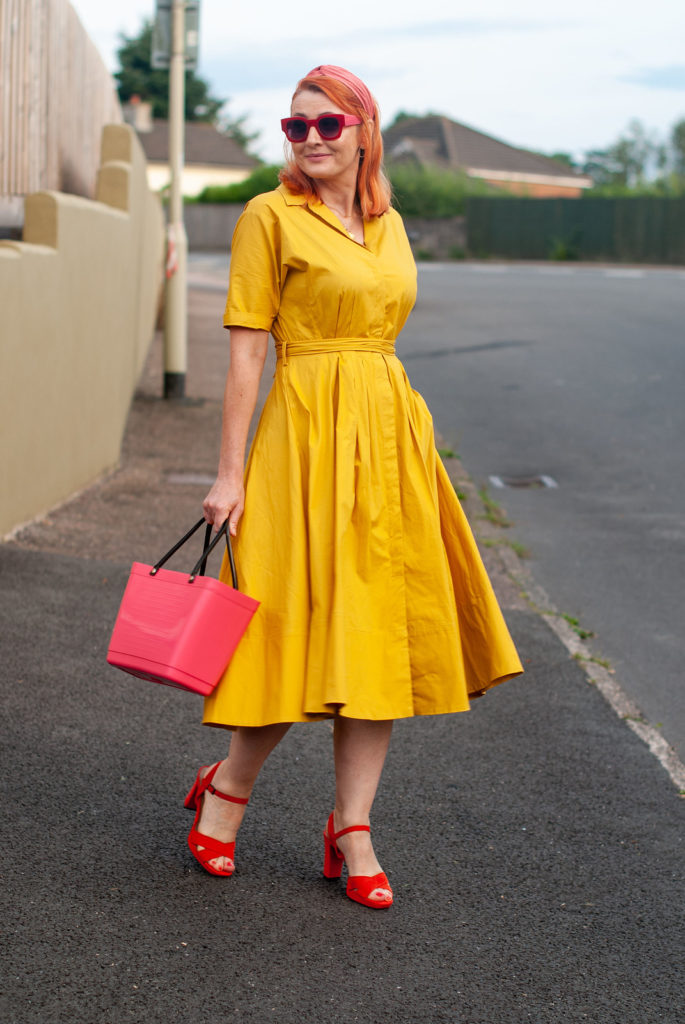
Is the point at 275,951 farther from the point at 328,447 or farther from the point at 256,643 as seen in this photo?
the point at 328,447

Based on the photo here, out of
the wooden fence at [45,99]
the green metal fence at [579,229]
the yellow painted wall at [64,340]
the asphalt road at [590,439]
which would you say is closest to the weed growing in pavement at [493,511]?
the asphalt road at [590,439]

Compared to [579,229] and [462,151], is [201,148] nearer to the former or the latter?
[462,151]

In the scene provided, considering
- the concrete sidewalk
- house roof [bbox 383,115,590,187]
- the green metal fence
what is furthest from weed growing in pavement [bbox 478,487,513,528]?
house roof [bbox 383,115,590,187]

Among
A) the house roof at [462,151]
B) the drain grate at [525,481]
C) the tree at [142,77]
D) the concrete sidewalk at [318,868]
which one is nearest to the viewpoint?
the concrete sidewalk at [318,868]

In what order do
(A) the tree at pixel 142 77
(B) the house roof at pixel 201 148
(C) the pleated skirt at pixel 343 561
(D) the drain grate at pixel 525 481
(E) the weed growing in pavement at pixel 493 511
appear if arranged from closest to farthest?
(C) the pleated skirt at pixel 343 561 → (E) the weed growing in pavement at pixel 493 511 → (D) the drain grate at pixel 525 481 → (B) the house roof at pixel 201 148 → (A) the tree at pixel 142 77

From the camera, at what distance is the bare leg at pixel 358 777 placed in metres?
3.17

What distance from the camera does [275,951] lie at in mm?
A: 2912

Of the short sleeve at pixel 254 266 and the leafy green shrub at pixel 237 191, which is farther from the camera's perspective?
the leafy green shrub at pixel 237 191

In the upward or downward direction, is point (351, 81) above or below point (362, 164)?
above

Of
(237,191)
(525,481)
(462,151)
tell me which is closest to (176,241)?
(525,481)

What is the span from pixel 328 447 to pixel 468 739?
179 centimetres

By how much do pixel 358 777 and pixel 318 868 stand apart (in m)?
0.37

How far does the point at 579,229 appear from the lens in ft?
143

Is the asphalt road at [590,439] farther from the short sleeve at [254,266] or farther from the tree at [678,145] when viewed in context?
the tree at [678,145]
